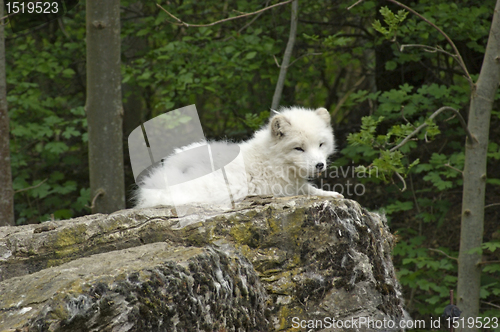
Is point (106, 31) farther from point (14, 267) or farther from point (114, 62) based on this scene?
point (14, 267)

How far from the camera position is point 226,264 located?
2742 millimetres

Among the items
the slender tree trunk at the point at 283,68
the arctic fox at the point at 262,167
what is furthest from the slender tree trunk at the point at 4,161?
the slender tree trunk at the point at 283,68

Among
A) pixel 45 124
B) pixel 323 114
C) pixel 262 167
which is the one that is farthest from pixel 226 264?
pixel 45 124

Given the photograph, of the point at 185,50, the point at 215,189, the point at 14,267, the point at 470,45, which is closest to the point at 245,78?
the point at 185,50

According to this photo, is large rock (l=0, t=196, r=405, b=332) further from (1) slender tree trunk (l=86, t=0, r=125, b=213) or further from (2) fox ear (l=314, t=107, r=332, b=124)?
(1) slender tree trunk (l=86, t=0, r=125, b=213)

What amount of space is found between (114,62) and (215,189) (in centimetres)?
270

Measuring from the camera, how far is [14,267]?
3.16 metres

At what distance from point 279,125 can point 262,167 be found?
427 millimetres

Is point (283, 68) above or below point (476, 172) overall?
above

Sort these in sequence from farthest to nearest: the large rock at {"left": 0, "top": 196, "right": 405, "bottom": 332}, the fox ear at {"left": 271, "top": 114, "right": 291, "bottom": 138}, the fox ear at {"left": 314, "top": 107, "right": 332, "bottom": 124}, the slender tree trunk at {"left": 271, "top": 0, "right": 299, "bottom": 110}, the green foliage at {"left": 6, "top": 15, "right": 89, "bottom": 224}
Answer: the green foliage at {"left": 6, "top": 15, "right": 89, "bottom": 224} → the slender tree trunk at {"left": 271, "top": 0, "right": 299, "bottom": 110} → the fox ear at {"left": 314, "top": 107, "right": 332, "bottom": 124} → the fox ear at {"left": 271, "top": 114, "right": 291, "bottom": 138} → the large rock at {"left": 0, "top": 196, "right": 405, "bottom": 332}

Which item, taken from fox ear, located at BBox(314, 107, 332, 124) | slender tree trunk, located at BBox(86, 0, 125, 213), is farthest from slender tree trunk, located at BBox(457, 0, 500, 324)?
slender tree trunk, located at BBox(86, 0, 125, 213)

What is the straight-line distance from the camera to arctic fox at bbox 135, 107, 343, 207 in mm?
3910

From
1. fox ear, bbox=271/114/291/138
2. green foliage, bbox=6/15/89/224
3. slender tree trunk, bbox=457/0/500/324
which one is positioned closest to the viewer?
fox ear, bbox=271/114/291/138

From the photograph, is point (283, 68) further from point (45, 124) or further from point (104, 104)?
point (45, 124)
